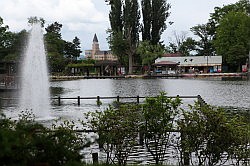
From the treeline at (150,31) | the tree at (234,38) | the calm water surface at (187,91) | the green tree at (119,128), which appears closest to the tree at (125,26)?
the treeline at (150,31)

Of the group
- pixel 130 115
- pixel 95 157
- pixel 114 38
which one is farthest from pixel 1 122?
pixel 114 38

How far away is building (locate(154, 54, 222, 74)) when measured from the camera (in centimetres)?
7919

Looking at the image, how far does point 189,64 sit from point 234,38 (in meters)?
14.8

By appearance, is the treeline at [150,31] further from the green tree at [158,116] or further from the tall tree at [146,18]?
the green tree at [158,116]

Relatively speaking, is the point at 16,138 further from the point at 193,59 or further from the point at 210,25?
the point at 210,25

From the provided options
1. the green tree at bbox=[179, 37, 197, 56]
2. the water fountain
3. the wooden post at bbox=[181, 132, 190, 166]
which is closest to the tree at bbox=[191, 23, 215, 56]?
the green tree at bbox=[179, 37, 197, 56]

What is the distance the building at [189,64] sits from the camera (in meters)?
79.2

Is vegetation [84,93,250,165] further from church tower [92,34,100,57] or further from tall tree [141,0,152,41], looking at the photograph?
church tower [92,34,100,57]

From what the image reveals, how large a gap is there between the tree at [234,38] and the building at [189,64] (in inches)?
266

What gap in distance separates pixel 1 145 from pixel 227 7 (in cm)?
8345

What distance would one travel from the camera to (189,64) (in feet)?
269

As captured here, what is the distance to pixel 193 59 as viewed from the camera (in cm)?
8288

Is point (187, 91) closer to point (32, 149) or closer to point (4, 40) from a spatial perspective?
point (32, 149)

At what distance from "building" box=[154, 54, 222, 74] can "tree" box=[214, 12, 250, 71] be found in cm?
675
